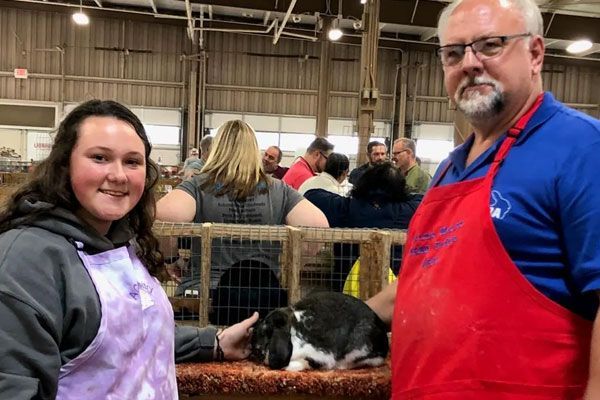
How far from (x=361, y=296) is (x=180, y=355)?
2.93 ft

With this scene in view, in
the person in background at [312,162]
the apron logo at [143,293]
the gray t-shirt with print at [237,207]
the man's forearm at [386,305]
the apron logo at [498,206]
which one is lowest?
the man's forearm at [386,305]

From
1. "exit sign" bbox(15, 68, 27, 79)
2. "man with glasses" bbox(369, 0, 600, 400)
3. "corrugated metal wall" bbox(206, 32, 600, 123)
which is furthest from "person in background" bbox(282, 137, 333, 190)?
"exit sign" bbox(15, 68, 27, 79)

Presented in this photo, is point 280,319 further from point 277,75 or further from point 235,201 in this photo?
point 277,75

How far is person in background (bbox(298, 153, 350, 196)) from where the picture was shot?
412 cm

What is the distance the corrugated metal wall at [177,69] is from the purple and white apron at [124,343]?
13.9 m

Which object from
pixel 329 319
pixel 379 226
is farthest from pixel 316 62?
pixel 329 319

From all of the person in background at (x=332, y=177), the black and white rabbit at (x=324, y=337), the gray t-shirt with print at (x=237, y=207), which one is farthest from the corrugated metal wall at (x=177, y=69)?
the black and white rabbit at (x=324, y=337)

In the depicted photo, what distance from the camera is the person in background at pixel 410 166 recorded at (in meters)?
5.07

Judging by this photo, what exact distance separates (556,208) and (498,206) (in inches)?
4.6

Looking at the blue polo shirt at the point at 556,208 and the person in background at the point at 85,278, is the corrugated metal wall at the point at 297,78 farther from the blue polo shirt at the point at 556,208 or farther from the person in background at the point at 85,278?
the blue polo shirt at the point at 556,208

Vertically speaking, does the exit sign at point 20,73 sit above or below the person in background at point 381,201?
above

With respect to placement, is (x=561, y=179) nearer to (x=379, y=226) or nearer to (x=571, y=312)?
(x=571, y=312)

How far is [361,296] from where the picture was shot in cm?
239

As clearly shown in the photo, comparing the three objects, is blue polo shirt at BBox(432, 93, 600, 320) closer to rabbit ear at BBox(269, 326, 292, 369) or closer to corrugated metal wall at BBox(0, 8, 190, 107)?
rabbit ear at BBox(269, 326, 292, 369)
